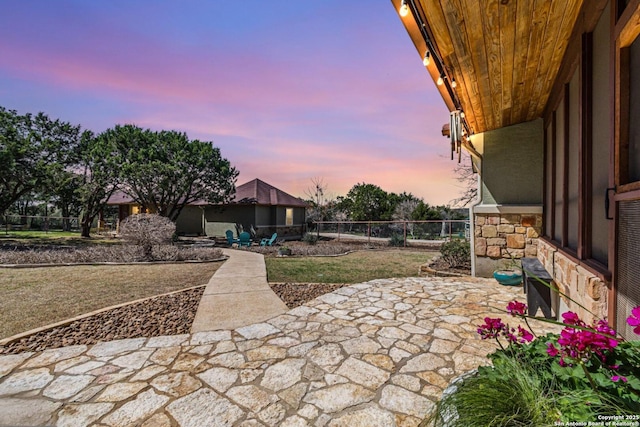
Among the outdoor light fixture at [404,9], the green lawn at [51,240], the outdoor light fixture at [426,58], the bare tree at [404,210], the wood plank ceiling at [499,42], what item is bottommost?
the green lawn at [51,240]

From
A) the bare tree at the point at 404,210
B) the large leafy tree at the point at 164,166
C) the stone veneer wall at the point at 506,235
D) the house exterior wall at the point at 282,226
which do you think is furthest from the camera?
the bare tree at the point at 404,210

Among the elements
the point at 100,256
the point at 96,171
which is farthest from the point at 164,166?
the point at 100,256

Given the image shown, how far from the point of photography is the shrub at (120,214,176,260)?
28.6 feet

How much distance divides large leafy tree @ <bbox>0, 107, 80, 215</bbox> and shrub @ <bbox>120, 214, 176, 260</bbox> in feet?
23.1

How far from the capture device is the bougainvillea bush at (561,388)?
107cm

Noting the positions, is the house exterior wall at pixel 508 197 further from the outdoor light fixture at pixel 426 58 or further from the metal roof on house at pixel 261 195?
the metal roof on house at pixel 261 195

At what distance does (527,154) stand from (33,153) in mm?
19288

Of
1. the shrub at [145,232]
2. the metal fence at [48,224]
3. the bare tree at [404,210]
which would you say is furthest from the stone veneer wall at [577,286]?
the metal fence at [48,224]

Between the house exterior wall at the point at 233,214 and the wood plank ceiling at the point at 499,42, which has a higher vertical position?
the wood plank ceiling at the point at 499,42

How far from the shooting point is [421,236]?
54.7 ft

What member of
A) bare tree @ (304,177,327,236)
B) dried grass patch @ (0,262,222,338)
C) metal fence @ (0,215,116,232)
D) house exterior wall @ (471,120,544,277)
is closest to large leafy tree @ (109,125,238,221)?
dried grass patch @ (0,262,222,338)

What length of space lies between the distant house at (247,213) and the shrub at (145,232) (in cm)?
746

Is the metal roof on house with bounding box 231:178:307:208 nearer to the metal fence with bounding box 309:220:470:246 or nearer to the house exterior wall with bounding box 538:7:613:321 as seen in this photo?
the metal fence with bounding box 309:220:470:246

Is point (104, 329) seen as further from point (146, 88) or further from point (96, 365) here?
point (146, 88)
